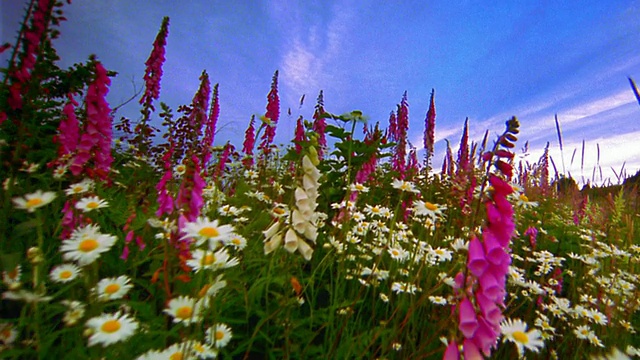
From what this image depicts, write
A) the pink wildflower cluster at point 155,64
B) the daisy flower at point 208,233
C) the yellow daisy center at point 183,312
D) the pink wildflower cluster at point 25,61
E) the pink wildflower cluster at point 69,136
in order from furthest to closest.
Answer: the pink wildflower cluster at point 155,64 < the pink wildflower cluster at point 25,61 < the pink wildflower cluster at point 69,136 < the yellow daisy center at point 183,312 < the daisy flower at point 208,233

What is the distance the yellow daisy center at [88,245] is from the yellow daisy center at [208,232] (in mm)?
386

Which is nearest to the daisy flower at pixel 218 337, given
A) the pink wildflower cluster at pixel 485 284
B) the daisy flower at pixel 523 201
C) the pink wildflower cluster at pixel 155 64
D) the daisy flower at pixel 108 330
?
the daisy flower at pixel 108 330

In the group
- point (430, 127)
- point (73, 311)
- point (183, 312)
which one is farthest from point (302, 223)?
point (430, 127)

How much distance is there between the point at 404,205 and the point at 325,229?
3.91ft

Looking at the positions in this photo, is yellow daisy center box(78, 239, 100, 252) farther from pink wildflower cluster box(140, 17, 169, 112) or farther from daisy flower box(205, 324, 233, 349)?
pink wildflower cluster box(140, 17, 169, 112)

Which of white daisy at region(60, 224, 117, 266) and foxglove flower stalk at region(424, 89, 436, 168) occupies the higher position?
foxglove flower stalk at region(424, 89, 436, 168)

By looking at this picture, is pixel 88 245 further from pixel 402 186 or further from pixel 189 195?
pixel 402 186

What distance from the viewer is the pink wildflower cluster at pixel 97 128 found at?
2.54 metres

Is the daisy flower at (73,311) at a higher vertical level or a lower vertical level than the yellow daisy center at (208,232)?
lower

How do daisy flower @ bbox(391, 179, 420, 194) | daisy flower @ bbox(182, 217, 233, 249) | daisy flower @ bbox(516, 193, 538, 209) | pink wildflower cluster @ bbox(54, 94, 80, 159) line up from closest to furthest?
daisy flower @ bbox(182, 217, 233, 249)
daisy flower @ bbox(391, 179, 420, 194)
daisy flower @ bbox(516, 193, 538, 209)
pink wildflower cluster @ bbox(54, 94, 80, 159)

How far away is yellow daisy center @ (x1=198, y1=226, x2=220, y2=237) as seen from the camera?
105cm

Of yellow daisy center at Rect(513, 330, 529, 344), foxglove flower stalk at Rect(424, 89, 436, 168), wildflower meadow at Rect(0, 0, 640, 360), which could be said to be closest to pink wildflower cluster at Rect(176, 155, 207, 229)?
wildflower meadow at Rect(0, 0, 640, 360)

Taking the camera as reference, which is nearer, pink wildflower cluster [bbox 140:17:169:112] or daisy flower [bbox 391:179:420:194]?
daisy flower [bbox 391:179:420:194]

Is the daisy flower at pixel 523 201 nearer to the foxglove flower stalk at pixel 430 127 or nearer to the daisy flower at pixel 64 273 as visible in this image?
the daisy flower at pixel 64 273
